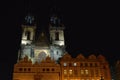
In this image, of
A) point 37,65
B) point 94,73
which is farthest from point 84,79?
point 37,65

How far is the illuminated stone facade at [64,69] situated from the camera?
57.7m

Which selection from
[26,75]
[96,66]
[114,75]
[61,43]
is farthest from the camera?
[61,43]

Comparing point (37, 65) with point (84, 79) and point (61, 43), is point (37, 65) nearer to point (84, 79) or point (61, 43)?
point (84, 79)

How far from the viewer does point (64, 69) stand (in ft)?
197

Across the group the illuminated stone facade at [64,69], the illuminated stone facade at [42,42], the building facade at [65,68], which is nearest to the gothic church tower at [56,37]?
the illuminated stone facade at [42,42]

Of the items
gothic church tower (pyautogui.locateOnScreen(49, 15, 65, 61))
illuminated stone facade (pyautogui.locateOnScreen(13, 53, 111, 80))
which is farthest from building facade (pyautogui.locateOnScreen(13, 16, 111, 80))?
gothic church tower (pyautogui.locateOnScreen(49, 15, 65, 61))

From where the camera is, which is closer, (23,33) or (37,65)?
(37,65)

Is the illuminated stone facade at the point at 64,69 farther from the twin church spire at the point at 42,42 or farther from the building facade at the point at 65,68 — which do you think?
the twin church spire at the point at 42,42

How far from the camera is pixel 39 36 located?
7944cm

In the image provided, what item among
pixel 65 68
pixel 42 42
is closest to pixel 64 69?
pixel 65 68

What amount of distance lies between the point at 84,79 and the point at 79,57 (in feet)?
23.6

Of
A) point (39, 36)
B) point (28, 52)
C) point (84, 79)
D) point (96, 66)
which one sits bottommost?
point (84, 79)

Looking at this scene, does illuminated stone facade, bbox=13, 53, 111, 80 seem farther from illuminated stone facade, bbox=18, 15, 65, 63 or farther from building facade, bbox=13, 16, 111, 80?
illuminated stone facade, bbox=18, 15, 65, 63

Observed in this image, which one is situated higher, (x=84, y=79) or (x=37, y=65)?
(x=37, y=65)
